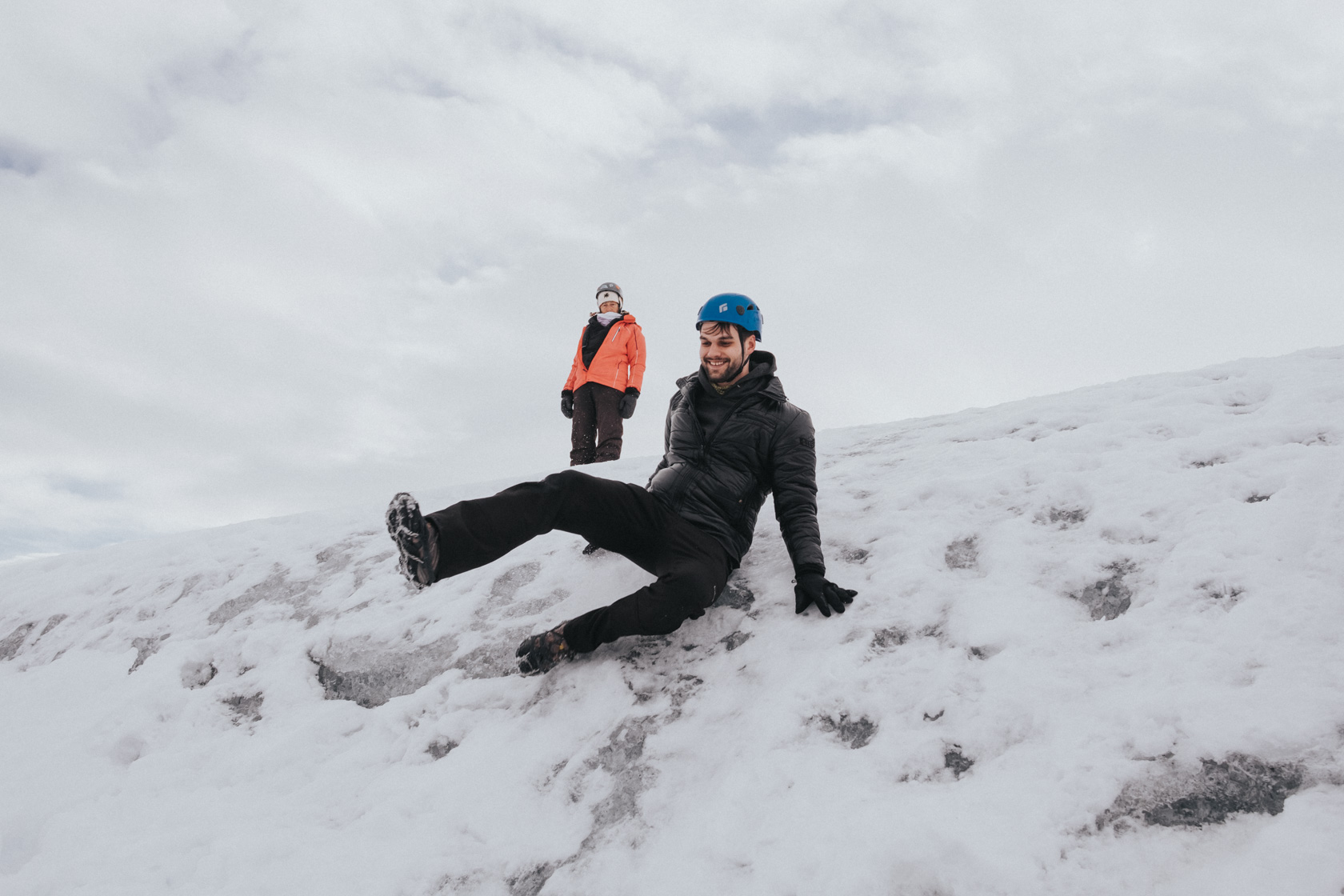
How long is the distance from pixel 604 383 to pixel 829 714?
6.57m

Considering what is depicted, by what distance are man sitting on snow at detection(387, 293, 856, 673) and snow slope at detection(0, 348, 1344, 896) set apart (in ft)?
0.78

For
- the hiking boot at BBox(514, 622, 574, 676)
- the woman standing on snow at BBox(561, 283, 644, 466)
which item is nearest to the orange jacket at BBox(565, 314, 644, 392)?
the woman standing on snow at BBox(561, 283, 644, 466)

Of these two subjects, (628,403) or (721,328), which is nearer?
(721,328)

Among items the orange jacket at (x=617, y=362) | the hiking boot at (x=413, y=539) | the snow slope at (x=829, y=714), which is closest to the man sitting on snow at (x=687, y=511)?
the hiking boot at (x=413, y=539)

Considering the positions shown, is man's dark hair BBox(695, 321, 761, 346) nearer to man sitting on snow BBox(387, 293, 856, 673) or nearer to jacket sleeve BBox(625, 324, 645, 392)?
man sitting on snow BBox(387, 293, 856, 673)

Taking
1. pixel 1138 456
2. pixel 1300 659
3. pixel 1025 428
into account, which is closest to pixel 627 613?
pixel 1300 659

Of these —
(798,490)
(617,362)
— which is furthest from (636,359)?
(798,490)

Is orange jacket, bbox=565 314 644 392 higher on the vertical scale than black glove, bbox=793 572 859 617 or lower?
higher

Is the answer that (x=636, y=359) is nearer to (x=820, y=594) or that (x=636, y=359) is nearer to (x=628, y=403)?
(x=628, y=403)

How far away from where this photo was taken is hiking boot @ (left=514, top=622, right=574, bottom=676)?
373 centimetres

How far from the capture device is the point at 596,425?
9.25 meters

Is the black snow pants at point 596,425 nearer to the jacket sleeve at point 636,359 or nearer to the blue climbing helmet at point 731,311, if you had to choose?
the jacket sleeve at point 636,359

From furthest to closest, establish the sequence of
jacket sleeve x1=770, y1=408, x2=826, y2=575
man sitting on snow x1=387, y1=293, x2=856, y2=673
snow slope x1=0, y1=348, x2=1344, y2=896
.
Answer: jacket sleeve x1=770, y1=408, x2=826, y2=575 → man sitting on snow x1=387, y1=293, x2=856, y2=673 → snow slope x1=0, y1=348, x2=1344, y2=896

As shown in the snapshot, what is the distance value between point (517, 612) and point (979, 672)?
8.95 feet
